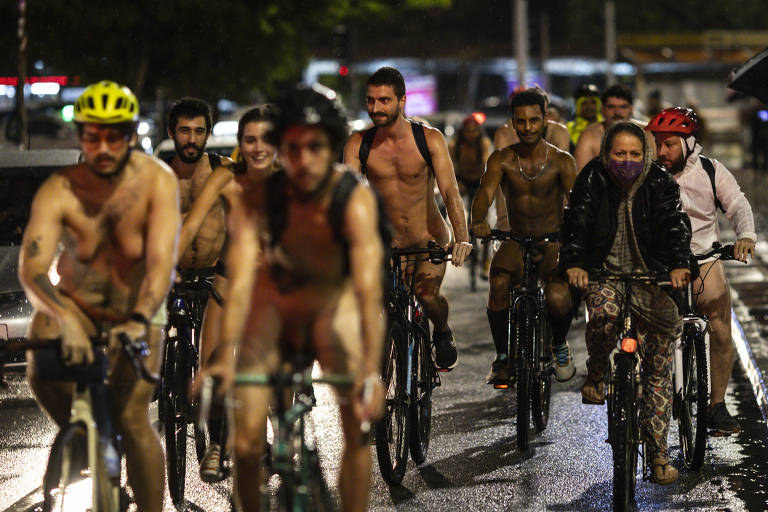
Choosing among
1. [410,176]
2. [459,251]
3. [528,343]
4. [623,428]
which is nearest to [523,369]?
[528,343]

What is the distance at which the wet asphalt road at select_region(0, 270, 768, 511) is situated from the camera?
7.28m

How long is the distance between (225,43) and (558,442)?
73.0 ft

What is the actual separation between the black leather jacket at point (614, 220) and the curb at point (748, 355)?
2.50 metres

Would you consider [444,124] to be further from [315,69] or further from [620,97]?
[315,69]

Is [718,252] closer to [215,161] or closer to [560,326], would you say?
[560,326]

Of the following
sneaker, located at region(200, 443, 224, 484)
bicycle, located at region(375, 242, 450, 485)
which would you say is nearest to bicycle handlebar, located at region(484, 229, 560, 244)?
bicycle, located at region(375, 242, 450, 485)

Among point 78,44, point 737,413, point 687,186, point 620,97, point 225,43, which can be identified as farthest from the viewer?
point 225,43

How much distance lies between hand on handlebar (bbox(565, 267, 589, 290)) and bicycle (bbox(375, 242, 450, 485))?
1.05 metres

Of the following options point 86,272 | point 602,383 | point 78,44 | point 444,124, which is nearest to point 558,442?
point 602,383

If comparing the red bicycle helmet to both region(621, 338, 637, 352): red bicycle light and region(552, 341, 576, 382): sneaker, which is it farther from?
region(552, 341, 576, 382): sneaker

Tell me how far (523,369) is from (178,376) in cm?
208

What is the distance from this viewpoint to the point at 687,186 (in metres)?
8.29

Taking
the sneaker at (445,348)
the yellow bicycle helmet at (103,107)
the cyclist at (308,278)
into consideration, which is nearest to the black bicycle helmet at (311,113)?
the cyclist at (308,278)

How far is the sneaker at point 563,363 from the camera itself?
9.22m
